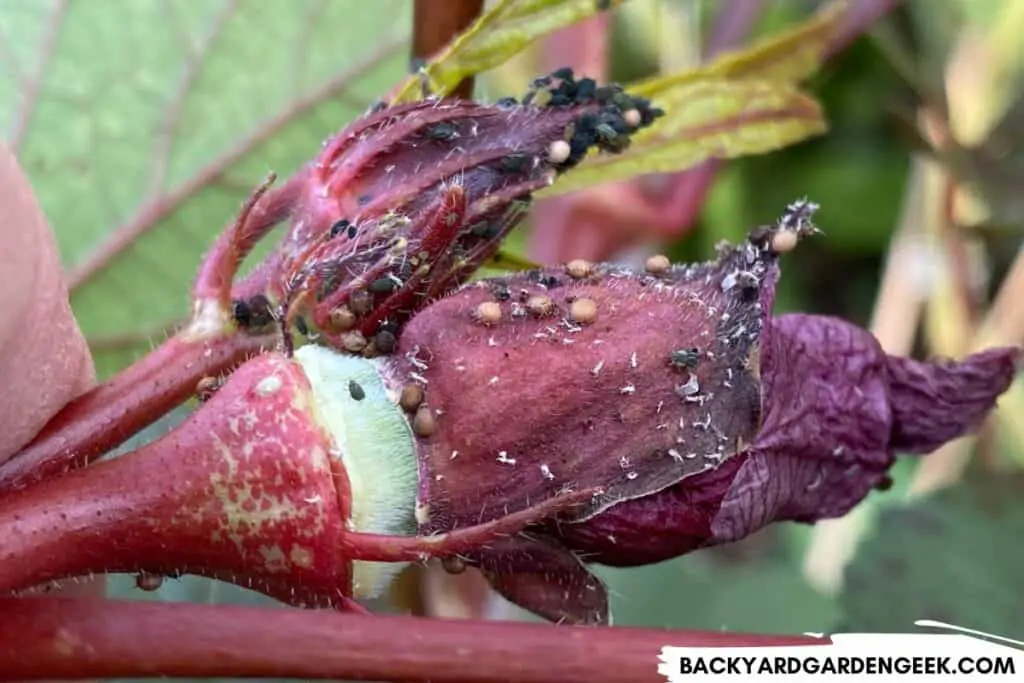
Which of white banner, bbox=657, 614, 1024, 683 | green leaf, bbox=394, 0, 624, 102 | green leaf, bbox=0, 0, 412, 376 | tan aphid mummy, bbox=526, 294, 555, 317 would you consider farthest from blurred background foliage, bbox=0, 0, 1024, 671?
white banner, bbox=657, 614, 1024, 683

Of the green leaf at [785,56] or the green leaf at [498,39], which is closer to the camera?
the green leaf at [498,39]

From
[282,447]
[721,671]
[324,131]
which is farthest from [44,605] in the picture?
[324,131]

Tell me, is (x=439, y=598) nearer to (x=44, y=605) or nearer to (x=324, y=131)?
(x=324, y=131)

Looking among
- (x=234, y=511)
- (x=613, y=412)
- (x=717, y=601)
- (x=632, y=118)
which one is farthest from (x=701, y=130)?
(x=717, y=601)

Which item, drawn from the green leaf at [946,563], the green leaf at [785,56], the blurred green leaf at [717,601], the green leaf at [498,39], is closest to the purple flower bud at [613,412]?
the green leaf at [498,39]

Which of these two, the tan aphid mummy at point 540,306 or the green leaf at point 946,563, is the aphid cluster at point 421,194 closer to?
the tan aphid mummy at point 540,306

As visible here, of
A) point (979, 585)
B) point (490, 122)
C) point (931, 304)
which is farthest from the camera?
point (931, 304)

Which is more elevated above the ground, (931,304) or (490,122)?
(931,304)
